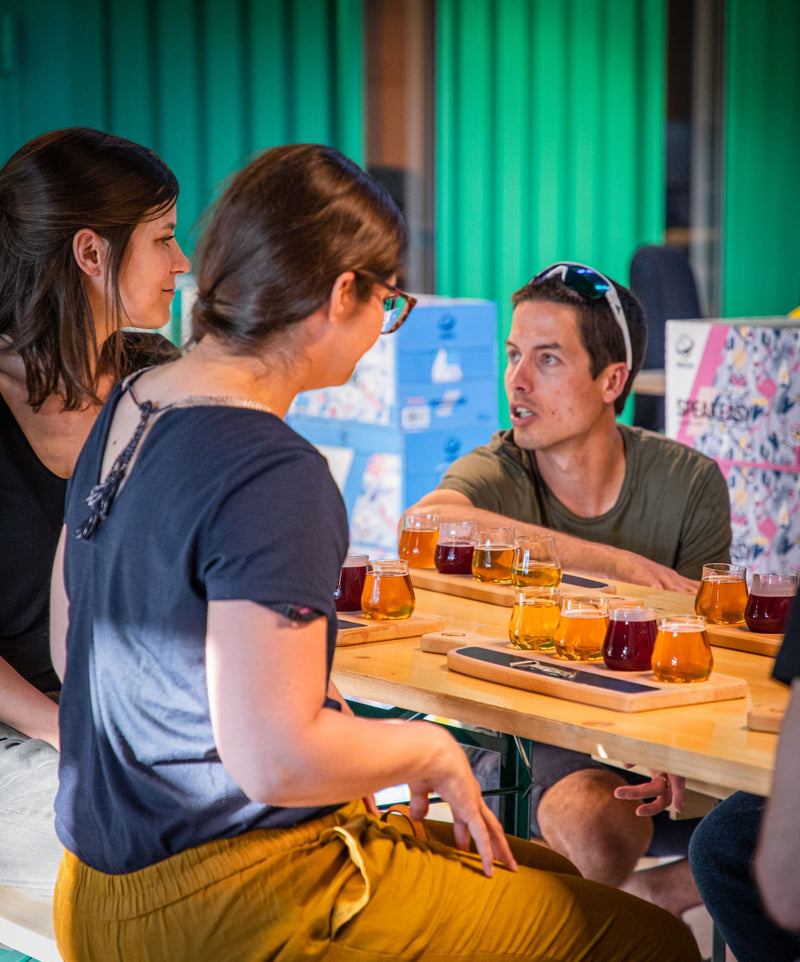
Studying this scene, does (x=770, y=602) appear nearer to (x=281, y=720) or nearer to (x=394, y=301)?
(x=394, y=301)

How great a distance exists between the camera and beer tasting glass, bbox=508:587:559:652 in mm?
1779

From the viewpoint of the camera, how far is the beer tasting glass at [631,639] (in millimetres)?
1673

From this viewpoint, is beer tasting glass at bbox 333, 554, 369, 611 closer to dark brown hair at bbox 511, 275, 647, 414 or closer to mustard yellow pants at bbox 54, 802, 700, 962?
mustard yellow pants at bbox 54, 802, 700, 962

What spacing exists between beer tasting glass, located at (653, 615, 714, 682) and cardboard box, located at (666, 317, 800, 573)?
2118 millimetres

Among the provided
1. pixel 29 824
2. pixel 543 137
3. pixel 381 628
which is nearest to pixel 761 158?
pixel 543 137

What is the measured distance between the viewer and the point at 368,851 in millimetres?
1354

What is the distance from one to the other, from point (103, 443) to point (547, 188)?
16.8ft

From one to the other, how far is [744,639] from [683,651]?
11.1 inches

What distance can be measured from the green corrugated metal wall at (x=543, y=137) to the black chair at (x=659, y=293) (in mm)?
860

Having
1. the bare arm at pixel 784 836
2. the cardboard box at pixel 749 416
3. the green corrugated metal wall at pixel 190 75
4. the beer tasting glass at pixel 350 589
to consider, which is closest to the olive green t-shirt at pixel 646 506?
the beer tasting glass at pixel 350 589

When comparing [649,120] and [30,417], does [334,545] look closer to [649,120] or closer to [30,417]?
[30,417]

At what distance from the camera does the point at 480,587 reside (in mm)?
2166

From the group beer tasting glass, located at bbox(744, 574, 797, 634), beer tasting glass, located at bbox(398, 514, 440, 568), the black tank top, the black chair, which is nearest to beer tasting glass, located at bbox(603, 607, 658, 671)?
beer tasting glass, located at bbox(744, 574, 797, 634)

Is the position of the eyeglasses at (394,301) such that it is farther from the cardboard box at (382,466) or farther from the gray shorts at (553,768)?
the cardboard box at (382,466)
